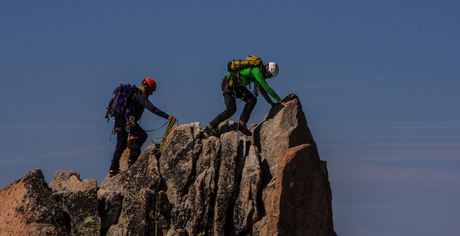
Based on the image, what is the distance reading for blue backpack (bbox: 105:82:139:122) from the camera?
24.8m

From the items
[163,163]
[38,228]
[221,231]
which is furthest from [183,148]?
[38,228]

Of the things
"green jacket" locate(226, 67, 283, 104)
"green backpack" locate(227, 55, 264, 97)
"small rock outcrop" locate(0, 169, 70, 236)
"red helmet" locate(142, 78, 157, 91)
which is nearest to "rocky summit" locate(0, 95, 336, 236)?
"small rock outcrop" locate(0, 169, 70, 236)

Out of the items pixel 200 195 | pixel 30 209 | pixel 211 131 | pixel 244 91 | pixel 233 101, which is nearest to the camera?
pixel 30 209

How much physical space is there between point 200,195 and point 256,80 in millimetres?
5657

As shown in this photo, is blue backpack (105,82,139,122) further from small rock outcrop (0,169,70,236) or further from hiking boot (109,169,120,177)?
small rock outcrop (0,169,70,236)

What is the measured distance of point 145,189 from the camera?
73.9ft

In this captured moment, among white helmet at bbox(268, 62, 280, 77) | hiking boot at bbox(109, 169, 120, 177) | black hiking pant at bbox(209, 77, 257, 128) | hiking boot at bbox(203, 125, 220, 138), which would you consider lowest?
hiking boot at bbox(109, 169, 120, 177)

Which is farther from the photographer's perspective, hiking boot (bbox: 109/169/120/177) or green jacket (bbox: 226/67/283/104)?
hiking boot (bbox: 109/169/120/177)

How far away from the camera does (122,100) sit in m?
24.9

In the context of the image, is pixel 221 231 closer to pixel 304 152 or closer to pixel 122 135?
pixel 304 152

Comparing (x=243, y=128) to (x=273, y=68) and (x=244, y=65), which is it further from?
(x=273, y=68)

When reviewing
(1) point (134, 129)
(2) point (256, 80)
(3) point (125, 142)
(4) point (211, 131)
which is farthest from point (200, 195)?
(2) point (256, 80)

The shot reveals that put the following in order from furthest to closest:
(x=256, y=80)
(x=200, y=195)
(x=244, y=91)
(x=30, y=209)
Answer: (x=244, y=91) → (x=256, y=80) → (x=200, y=195) → (x=30, y=209)

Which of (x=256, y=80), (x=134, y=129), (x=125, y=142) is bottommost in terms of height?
(x=125, y=142)
